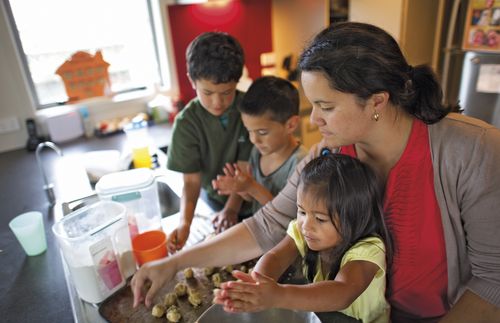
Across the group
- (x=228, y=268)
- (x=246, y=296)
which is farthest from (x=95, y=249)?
(x=246, y=296)

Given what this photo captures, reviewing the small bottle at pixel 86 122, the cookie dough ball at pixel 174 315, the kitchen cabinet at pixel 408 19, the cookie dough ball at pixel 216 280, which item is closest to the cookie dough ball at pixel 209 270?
the cookie dough ball at pixel 216 280

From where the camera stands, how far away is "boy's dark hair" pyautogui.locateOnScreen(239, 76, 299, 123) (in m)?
1.22

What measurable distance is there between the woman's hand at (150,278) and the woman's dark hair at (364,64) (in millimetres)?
589

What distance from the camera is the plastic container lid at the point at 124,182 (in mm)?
1159

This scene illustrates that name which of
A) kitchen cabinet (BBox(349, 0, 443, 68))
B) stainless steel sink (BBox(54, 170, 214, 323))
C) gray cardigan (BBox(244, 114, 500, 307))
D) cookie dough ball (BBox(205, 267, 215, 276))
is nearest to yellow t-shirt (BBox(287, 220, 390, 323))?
gray cardigan (BBox(244, 114, 500, 307))

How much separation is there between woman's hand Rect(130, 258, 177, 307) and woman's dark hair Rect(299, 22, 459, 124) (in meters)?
0.59

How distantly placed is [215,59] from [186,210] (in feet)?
1.72

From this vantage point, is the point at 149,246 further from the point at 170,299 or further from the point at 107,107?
the point at 107,107

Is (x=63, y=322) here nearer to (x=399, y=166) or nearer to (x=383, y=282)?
(x=383, y=282)

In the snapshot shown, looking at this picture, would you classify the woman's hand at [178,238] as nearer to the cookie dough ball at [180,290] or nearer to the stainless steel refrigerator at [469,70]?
the cookie dough ball at [180,290]

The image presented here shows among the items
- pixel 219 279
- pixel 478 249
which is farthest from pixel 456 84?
pixel 219 279

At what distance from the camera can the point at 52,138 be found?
2.35 m

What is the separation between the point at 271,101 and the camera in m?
1.23

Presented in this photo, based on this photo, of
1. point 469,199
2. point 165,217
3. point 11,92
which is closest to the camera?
point 469,199
